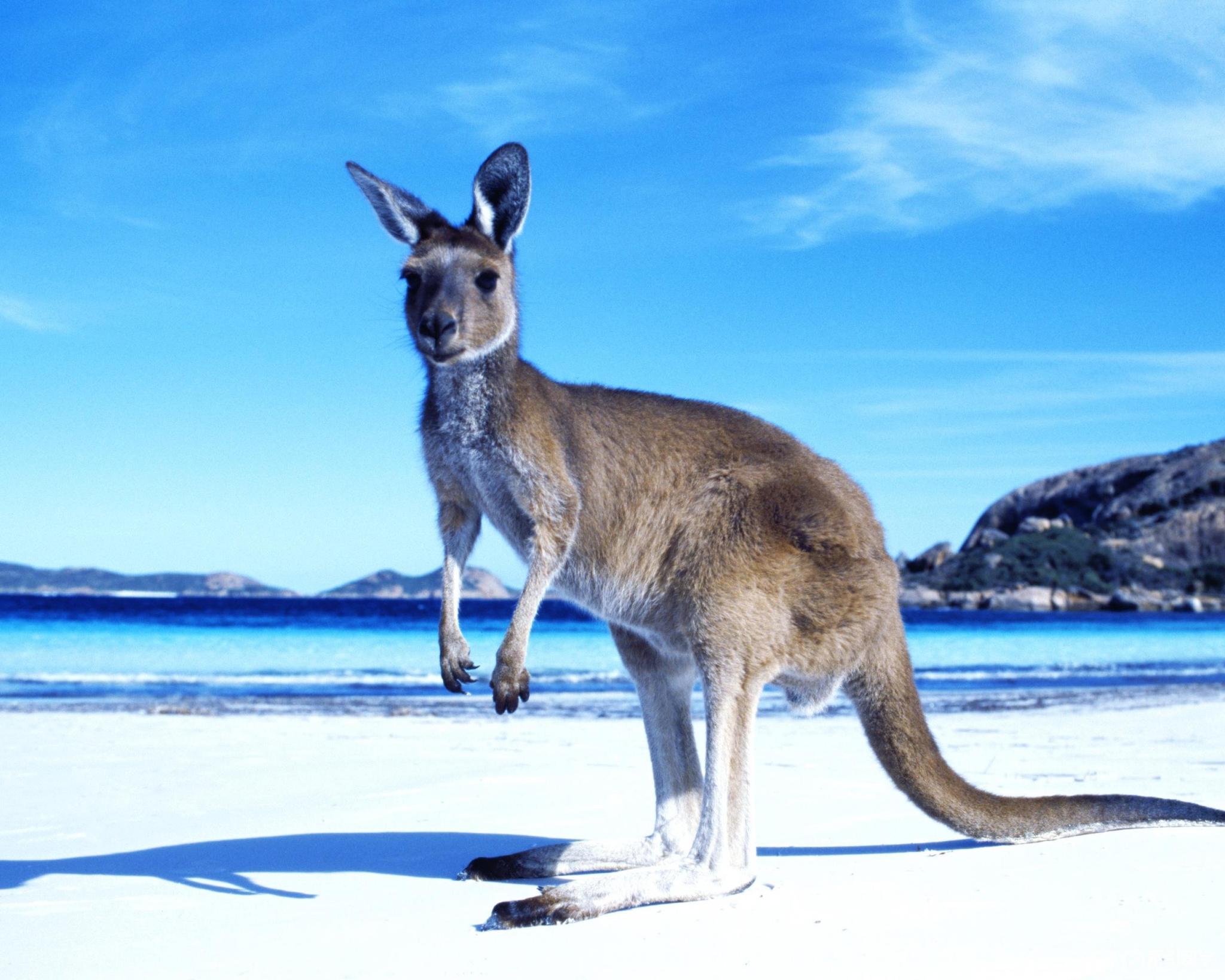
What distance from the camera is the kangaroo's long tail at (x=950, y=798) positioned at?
137 inches

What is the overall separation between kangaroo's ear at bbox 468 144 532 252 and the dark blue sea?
809 cm

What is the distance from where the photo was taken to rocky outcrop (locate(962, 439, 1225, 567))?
6050 centimetres

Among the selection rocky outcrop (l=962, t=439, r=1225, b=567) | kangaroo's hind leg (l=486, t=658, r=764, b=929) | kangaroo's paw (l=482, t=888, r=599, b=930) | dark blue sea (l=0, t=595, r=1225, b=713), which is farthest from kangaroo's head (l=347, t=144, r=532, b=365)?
rocky outcrop (l=962, t=439, r=1225, b=567)

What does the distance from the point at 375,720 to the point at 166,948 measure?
6.98 metres

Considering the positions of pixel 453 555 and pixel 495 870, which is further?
pixel 495 870

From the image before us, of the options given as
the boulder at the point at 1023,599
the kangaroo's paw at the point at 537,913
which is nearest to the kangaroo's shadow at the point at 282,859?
the kangaroo's paw at the point at 537,913

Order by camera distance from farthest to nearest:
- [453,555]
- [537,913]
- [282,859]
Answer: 1. [282,859]
2. [453,555]
3. [537,913]

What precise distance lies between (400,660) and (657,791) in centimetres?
1769

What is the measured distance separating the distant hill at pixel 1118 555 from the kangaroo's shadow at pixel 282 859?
178ft

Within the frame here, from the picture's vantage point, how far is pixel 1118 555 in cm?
5847

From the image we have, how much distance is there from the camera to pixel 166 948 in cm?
289

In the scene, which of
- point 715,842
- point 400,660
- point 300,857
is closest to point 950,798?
point 715,842

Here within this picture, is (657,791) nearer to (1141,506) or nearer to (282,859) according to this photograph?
(282,859)

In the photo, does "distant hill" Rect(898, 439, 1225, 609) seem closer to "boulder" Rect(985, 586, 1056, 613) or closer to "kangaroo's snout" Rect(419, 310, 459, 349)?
"boulder" Rect(985, 586, 1056, 613)
